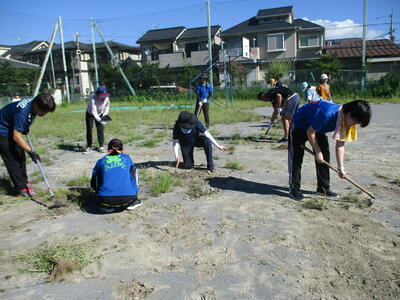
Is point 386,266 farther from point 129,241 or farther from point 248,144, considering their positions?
point 248,144

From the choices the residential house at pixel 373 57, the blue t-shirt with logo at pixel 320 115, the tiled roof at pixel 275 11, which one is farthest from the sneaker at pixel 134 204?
the tiled roof at pixel 275 11

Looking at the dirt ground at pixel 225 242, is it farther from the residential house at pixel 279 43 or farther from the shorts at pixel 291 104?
the residential house at pixel 279 43

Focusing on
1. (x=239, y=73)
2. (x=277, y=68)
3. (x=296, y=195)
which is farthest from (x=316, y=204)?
(x=239, y=73)

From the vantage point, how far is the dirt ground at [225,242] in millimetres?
2752

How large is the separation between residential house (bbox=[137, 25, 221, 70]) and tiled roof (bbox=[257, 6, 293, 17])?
548 cm

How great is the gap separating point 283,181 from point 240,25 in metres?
34.6

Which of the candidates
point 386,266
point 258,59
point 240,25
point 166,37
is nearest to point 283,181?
point 386,266

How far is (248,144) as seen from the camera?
332 inches

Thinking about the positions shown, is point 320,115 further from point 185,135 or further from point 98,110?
point 98,110

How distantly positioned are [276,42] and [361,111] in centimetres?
3275

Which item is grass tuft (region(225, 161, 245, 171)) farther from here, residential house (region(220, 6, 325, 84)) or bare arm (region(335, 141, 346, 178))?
residential house (region(220, 6, 325, 84))

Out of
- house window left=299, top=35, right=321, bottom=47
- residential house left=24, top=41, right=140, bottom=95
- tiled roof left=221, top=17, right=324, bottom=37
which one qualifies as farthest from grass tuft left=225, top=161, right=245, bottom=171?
residential house left=24, top=41, right=140, bottom=95

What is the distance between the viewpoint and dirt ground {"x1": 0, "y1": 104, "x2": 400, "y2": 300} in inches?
108

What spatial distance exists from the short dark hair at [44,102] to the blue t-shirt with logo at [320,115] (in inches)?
130
